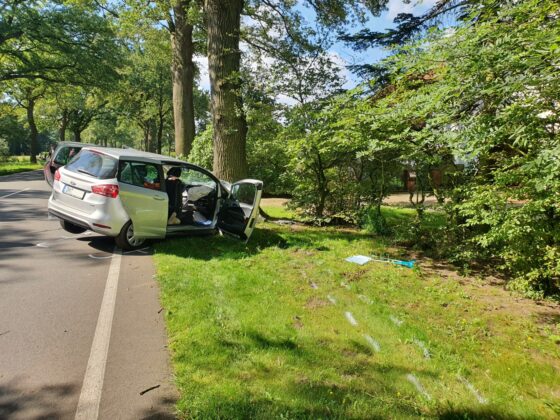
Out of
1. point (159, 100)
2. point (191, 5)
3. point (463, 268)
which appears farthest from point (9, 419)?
point (159, 100)

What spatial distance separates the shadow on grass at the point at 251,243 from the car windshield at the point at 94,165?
65.6 inches

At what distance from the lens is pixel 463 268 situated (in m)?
6.46

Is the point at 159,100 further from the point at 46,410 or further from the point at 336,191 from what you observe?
the point at 46,410

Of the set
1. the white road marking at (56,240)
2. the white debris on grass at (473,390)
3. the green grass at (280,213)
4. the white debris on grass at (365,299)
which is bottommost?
the white debris on grass at (473,390)

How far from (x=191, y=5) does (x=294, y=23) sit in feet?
14.2

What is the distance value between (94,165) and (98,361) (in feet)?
13.7

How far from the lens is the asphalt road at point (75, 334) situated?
274cm

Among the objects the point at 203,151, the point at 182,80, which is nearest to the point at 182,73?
the point at 182,80

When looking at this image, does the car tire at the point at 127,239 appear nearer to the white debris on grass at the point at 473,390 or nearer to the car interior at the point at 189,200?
the car interior at the point at 189,200

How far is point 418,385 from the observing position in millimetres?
3076

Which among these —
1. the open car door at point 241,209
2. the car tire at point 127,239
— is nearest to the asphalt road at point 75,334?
the car tire at point 127,239

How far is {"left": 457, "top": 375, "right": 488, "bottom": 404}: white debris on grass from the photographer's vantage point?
116 inches

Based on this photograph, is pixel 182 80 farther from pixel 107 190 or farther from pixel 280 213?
pixel 107 190

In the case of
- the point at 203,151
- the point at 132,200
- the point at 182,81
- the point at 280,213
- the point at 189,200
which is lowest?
the point at 280,213
